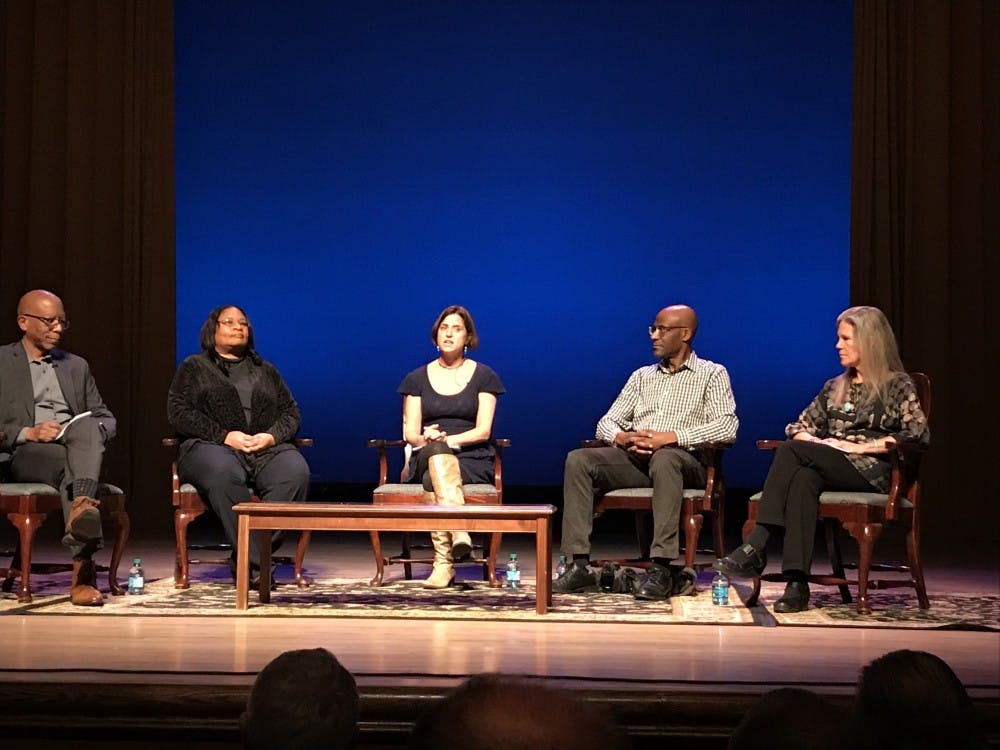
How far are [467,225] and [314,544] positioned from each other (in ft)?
6.11

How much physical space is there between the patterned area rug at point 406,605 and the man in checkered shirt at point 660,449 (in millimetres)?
142

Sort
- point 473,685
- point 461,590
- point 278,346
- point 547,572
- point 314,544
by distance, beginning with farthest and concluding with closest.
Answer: point 278,346 → point 314,544 → point 461,590 → point 547,572 → point 473,685

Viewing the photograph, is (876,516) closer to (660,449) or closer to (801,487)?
(801,487)

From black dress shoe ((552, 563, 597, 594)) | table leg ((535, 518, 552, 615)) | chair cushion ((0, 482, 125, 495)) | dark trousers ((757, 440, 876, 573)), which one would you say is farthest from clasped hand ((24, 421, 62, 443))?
dark trousers ((757, 440, 876, 573))

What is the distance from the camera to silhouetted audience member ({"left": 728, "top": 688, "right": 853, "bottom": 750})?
104 cm

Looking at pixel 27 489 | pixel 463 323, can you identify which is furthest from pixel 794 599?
pixel 27 489

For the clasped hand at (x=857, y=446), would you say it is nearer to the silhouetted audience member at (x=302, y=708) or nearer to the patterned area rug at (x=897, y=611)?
the patterned area rug at (x=897, y=611)

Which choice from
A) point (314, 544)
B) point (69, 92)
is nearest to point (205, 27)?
point (69, 92)

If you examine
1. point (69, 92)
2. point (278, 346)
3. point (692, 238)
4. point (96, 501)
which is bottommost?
point (96, 501)

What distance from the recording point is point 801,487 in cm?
416

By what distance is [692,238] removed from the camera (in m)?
6.63

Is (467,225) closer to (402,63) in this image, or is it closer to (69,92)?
(402,63)

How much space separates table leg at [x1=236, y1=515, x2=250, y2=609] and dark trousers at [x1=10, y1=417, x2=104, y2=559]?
48 centimetres

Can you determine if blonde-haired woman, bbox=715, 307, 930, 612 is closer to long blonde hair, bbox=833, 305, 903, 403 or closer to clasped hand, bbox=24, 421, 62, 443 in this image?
long blonde hair, bbox=833, 305, 903, 403
